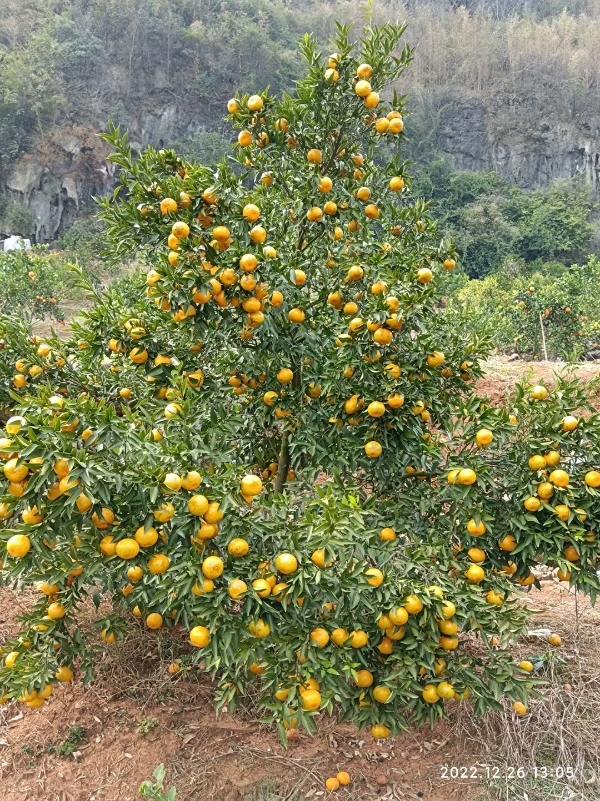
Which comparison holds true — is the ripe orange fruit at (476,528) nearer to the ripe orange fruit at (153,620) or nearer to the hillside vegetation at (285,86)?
the ripe orange fruit at (153,620)

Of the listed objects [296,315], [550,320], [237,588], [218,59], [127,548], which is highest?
[218,59]

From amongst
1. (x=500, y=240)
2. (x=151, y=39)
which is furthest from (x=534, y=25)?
(x=151, y=39)

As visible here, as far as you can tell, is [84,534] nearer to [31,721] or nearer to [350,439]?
[350,439]

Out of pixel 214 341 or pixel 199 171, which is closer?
pixel 199 171

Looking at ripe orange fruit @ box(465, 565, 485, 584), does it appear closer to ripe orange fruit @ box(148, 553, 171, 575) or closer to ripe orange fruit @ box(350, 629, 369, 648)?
ripe orange fruit @ box(350, 629, 369, 648)

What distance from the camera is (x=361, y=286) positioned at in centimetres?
218

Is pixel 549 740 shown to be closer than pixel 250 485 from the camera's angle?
No

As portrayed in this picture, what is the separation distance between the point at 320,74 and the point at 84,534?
1.85 m

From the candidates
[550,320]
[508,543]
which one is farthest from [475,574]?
[550,320]

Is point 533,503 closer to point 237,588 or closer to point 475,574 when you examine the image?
point 475,574

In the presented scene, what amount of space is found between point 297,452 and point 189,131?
116ft

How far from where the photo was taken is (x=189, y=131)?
109 ft

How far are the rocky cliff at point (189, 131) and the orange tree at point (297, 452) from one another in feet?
82.0

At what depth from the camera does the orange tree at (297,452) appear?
4.99 feet
